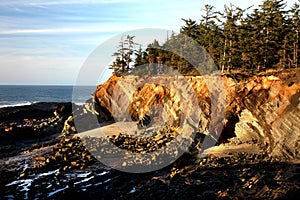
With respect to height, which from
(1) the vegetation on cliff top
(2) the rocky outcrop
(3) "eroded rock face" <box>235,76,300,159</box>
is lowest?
(2) the rocky outcrop

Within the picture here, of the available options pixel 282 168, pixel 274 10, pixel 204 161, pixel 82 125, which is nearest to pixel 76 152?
pixel 204 161

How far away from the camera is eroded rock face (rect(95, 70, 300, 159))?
24406 millimetres

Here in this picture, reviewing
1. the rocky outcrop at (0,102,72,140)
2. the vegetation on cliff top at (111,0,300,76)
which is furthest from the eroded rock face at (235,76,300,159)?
the rocky outcrop at (0,102,72,140)

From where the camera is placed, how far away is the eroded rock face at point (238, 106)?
24.4 metres

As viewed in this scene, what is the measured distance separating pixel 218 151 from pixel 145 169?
712 cm

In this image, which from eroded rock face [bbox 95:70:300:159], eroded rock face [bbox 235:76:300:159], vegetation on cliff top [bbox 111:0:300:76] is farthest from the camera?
vegetation on cliff top [bbox 111:0:300:76]

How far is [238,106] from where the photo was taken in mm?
31125

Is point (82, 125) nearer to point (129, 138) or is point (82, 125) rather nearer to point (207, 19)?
point (129, 138)

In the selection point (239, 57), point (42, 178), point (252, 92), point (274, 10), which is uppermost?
point (274, 10)

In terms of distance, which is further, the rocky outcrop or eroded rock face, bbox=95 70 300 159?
the rocky outcrop

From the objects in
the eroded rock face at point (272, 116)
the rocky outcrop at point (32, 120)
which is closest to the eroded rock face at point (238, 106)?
the eroded rock face at point (272, 116)

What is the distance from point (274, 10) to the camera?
43906 mm

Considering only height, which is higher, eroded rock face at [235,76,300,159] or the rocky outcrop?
eroded rock face at [235,76,300,159]

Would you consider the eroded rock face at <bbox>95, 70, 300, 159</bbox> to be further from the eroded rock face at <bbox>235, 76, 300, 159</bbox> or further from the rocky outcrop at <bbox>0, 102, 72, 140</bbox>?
the rocky outcrop at <bbox>0, 102, 72, 140</bbox>
